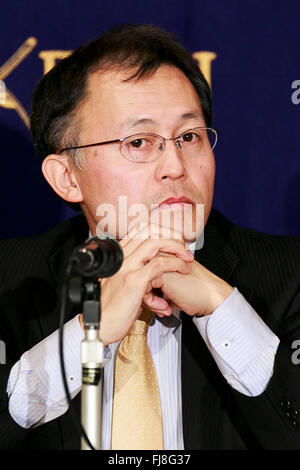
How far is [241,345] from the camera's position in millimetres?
1779

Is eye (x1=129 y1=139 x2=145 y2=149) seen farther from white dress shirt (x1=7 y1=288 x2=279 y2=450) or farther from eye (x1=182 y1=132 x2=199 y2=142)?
white dress shirt (x1=7 y1=288 x2=279 y2=450)

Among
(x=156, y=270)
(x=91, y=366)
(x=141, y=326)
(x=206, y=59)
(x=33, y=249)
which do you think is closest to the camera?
(x=91, y=366)

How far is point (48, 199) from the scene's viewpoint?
2750 mm

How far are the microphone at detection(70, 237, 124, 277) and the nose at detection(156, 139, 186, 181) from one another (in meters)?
0.63

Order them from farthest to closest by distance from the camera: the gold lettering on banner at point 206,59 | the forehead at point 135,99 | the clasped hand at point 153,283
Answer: the gold lettering on banner at point 206,59
the forehead at point 135,99
the clasped hand at point 153,283

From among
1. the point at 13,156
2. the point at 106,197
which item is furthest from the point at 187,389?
the point at 13,156

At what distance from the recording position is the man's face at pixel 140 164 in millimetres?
1930

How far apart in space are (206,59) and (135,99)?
718mm

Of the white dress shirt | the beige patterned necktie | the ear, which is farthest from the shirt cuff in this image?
the ear

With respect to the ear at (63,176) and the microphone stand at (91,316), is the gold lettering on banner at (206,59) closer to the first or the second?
Answer: the ear at (63,176)

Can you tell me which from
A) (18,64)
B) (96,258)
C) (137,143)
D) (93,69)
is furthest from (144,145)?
(18,64)

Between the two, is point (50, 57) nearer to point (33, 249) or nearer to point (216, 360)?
point (33, 249)

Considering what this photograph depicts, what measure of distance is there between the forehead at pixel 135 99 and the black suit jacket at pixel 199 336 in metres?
0.44

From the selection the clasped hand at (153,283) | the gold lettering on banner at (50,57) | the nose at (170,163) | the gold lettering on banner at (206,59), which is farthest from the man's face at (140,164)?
the gold lettering on banner at (50,57)
